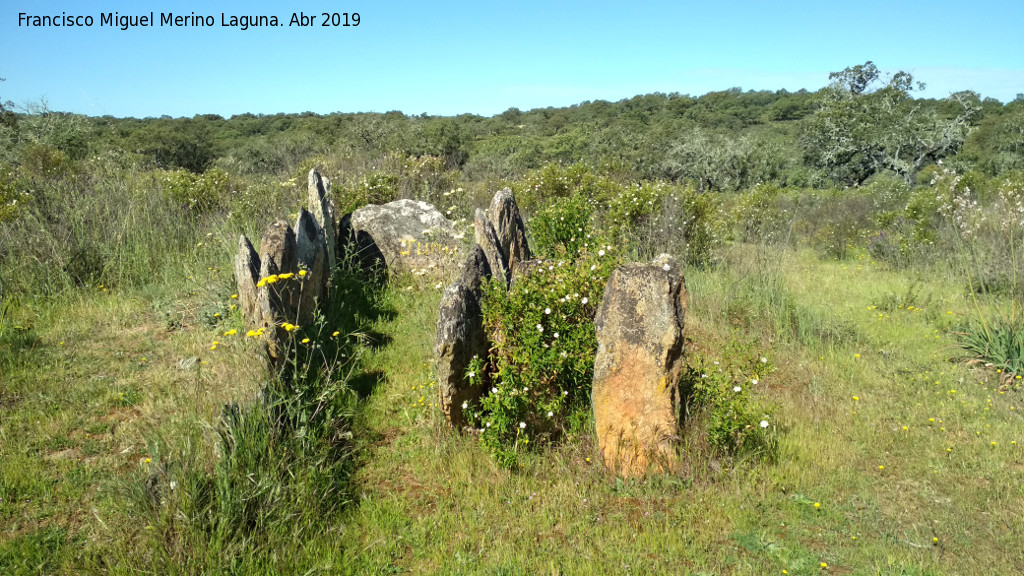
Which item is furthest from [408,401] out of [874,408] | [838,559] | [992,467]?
[992,467]

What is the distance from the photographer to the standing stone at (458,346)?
161 inches

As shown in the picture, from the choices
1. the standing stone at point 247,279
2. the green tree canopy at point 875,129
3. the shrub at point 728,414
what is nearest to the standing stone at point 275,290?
the standing stone at point 247,279

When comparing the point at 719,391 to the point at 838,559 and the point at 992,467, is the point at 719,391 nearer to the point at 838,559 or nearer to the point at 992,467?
the point at 838,559

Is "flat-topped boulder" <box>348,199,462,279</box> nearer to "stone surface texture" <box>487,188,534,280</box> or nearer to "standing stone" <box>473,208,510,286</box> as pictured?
"stone surface texture" <box>487,188,534,280</box>

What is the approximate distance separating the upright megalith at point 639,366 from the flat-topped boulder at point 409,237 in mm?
3978

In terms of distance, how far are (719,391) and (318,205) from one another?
5.13 metres

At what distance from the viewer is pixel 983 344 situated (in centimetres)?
599

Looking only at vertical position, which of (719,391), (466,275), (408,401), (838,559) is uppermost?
(466,275)

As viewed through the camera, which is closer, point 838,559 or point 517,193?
point 838,559

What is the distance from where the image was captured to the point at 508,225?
21.6 feet

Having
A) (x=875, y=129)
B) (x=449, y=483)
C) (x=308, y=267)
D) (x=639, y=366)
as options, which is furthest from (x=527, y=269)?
(x=875, y=129)

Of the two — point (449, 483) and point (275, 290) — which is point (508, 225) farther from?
point (449, 483)

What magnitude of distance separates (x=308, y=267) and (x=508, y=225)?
2.13 m

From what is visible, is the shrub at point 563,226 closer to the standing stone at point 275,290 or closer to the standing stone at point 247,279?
the standing stone at point 275,290
